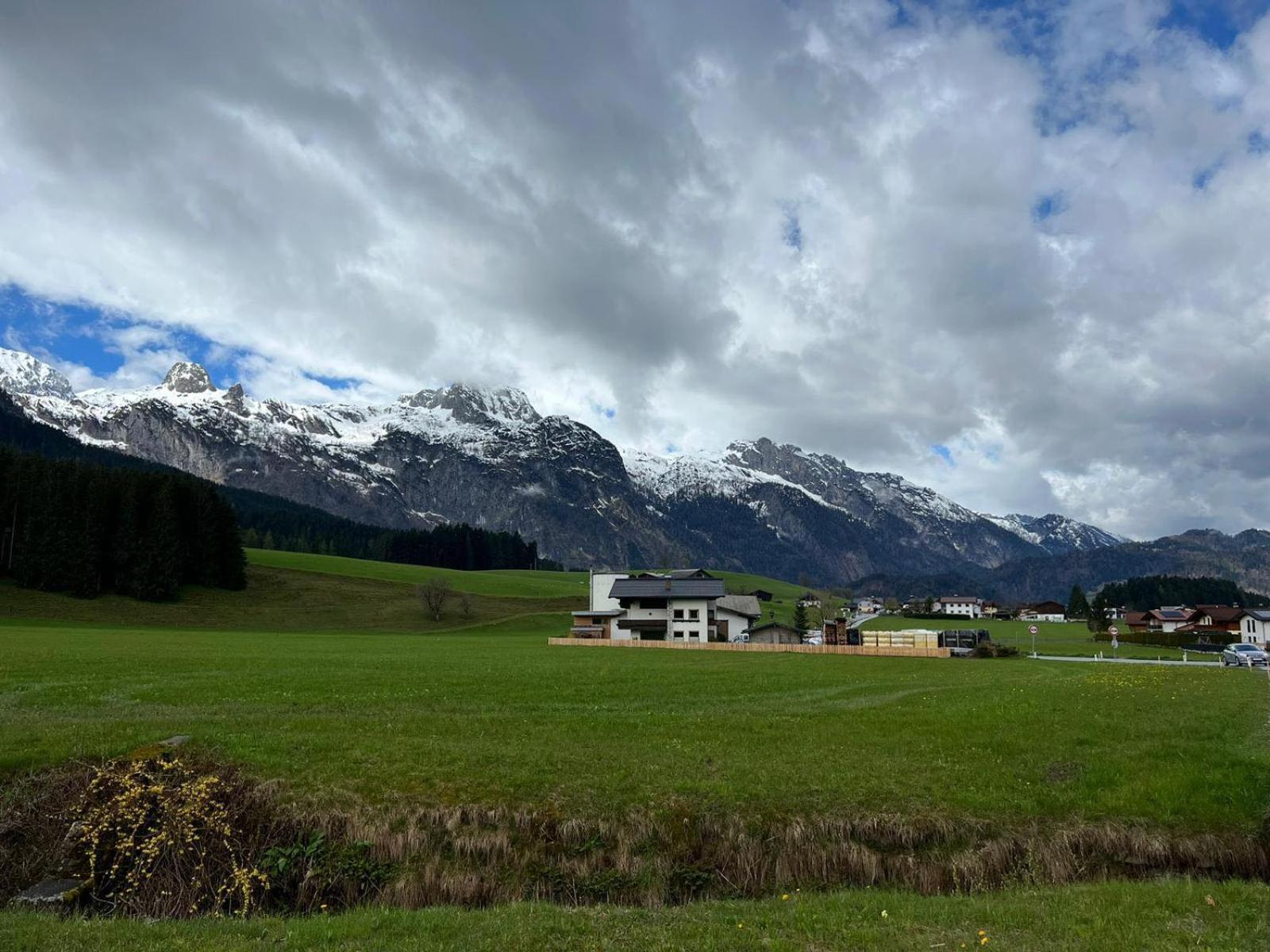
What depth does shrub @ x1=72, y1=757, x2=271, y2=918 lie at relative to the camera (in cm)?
1694

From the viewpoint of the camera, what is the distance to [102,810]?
1886 cm

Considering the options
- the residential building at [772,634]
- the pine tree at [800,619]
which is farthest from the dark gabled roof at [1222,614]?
the residential building at [772,634]

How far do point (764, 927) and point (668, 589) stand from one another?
315ft

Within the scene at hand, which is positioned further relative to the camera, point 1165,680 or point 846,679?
point 846,679

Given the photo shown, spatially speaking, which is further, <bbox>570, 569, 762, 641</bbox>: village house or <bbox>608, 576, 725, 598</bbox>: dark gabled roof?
<bbox>608, 576, 725, 598</bbox>: dark gabled roof

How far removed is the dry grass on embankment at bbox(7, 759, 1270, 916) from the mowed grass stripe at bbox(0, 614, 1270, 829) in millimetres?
808

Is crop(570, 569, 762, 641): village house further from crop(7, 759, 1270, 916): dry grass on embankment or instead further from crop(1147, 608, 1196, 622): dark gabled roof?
→ crop(1147, 608, 1196, 622): dark gabled roof

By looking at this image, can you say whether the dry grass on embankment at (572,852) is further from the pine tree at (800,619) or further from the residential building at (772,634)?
the pine tree at (800,619)

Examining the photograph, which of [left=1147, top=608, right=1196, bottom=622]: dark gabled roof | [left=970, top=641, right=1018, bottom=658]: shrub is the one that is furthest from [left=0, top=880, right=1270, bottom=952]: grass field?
[left=1147, top=608, right=1196, bottom=622]: dark gabled roof

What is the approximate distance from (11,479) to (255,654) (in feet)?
325

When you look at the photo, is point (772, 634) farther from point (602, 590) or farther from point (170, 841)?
point (170, 841)

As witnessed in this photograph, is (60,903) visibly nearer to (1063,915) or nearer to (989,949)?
(989,949)

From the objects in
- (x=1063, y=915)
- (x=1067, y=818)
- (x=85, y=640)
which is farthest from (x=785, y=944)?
(x=85, y=640)

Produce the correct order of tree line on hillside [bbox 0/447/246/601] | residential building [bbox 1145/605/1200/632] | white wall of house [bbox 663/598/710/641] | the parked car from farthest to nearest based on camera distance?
1. residential building [bbox 1145/605/1200/632]
2. tree line on hillside [bbox 0/447/246/601]
3. white wall of house [bbox 663/598/710/641]
4. the parked car
